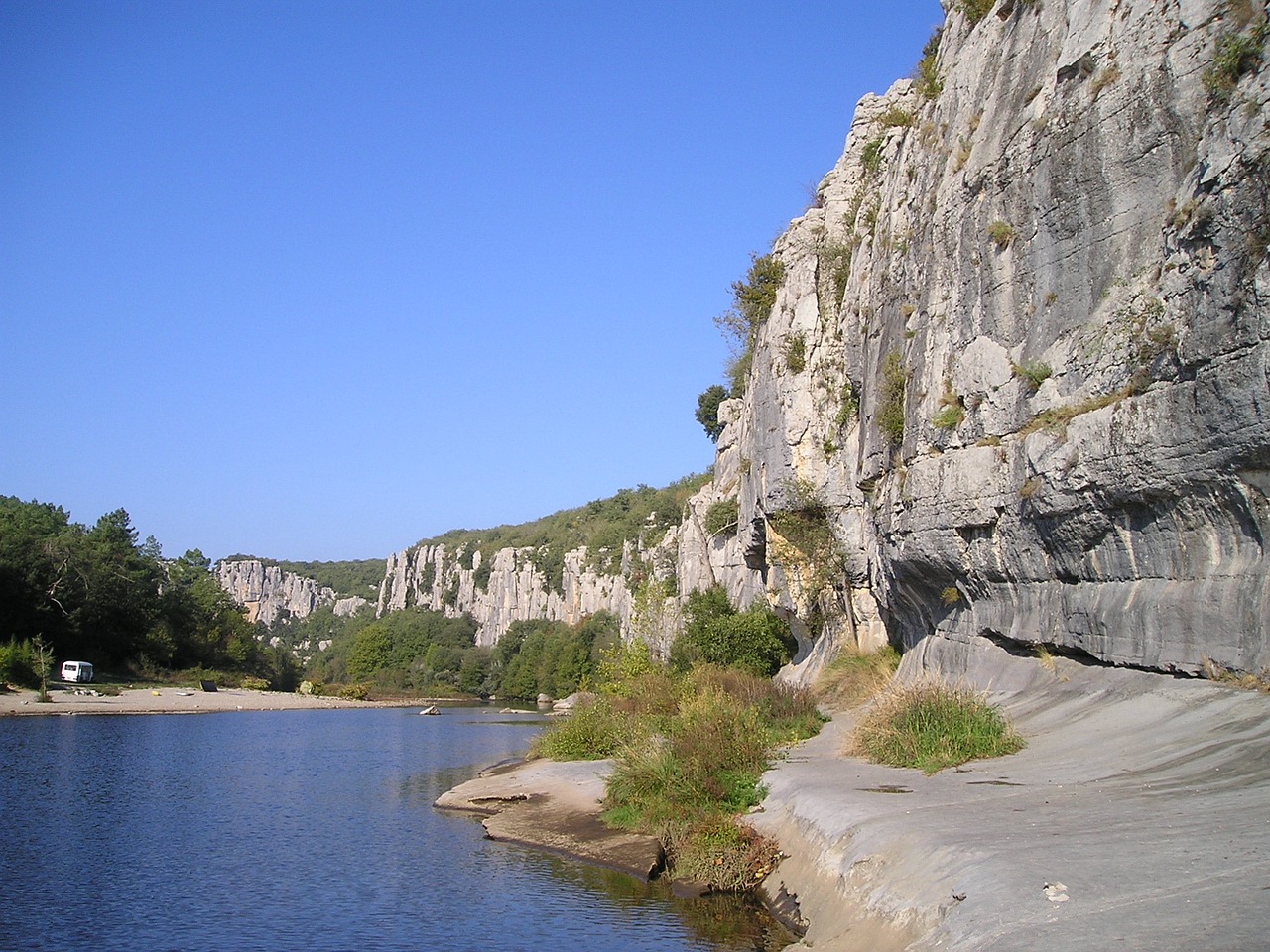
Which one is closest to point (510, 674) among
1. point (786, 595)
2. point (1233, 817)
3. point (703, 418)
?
point (703, 418)

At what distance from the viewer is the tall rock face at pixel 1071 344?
1318 centimetres

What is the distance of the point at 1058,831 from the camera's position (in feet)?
34.4

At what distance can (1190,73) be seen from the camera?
15.6 m

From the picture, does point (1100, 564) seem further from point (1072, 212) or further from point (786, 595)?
point (786, 595)

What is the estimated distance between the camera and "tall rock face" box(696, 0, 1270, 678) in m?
13.2

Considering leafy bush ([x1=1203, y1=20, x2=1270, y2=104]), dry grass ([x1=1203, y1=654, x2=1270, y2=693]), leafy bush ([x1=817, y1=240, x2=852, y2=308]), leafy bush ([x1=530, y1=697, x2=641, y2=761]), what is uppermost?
leafy bush ([x1=817, y1=240, x2=852, y2=308])

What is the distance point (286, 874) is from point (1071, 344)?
16278mm

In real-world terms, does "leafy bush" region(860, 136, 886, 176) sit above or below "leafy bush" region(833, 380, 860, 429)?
above

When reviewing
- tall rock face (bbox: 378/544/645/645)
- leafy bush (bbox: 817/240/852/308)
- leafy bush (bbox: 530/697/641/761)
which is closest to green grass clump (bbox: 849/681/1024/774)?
leafy bush (bbox: 530/697/641/761)

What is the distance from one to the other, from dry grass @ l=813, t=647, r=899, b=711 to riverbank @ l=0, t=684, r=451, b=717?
44.1 meters


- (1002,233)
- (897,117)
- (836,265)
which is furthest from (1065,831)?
(836,265)

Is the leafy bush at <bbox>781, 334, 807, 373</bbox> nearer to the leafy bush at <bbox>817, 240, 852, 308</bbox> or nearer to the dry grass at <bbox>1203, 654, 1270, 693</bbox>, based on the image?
the leafy bush at <bbox>817, 240, 852, 308</bbox>

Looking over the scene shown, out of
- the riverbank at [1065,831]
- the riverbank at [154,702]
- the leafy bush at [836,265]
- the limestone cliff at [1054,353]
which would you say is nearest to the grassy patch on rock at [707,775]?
the riverbank at [1065,831]

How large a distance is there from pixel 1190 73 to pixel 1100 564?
754 centimetres
